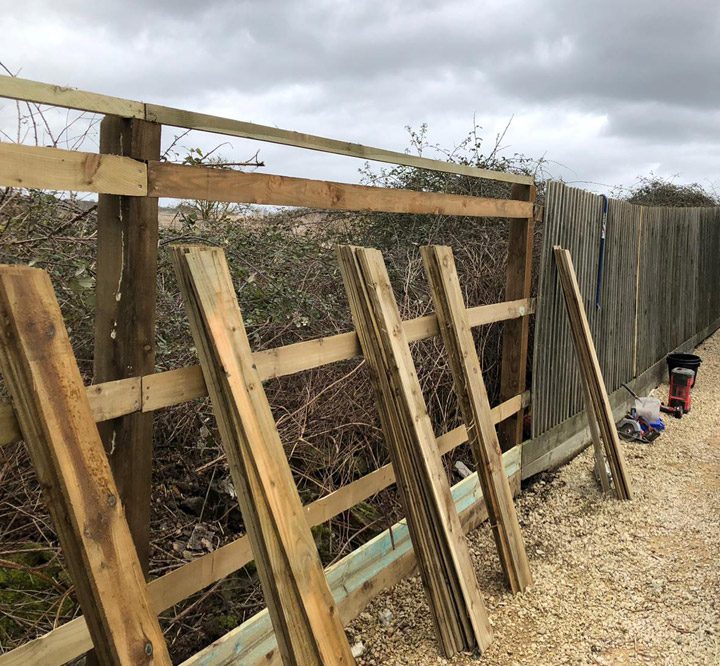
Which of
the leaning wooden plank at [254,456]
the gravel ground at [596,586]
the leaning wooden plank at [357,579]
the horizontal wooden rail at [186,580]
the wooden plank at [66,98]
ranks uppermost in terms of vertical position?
the wooden plank at [66,98]

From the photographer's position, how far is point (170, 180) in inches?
81.8

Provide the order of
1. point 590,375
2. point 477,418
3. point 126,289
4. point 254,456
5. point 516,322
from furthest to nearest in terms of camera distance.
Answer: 1. point 590,375
2. point 516,322
3. point 477,418
4. point 254,456
5. point 126,289

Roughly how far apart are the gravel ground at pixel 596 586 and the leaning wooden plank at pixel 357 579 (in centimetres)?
9

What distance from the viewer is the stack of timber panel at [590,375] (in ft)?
15.9

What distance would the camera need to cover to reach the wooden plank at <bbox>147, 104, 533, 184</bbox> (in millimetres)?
2100

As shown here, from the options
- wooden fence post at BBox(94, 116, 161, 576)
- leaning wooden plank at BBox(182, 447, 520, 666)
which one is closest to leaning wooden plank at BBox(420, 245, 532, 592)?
leaning wooden plank at BBox(182, 447, 520, 666)

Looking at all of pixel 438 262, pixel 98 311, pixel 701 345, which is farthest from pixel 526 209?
pixel 701 345

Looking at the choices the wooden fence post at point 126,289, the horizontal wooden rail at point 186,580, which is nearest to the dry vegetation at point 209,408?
the horizontal wooden rail at point 186,580

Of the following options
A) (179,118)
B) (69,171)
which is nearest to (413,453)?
(179,118)

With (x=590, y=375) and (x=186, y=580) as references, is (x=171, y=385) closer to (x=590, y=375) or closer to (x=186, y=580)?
(x=186, y=580)

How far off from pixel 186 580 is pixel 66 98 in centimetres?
160

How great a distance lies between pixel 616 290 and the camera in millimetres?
6430

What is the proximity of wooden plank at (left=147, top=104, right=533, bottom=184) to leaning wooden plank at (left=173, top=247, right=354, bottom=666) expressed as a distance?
0.43 metres

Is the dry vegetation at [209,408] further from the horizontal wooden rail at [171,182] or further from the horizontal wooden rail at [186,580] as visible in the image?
the horizontal wooden rail at [171,182]
